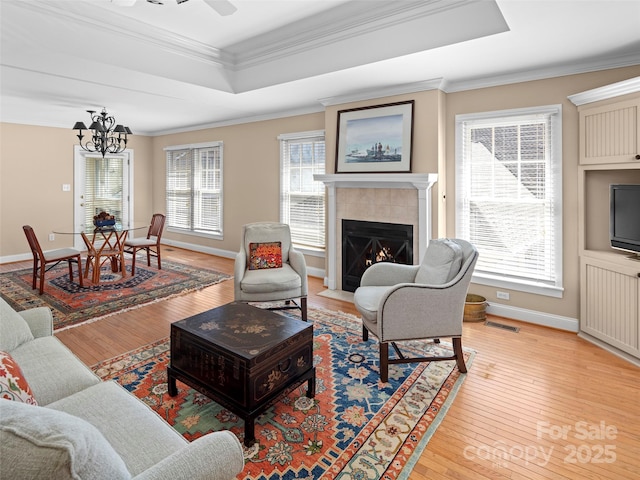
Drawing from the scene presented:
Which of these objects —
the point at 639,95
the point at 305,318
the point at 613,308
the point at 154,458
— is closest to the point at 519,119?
the point at 639,95

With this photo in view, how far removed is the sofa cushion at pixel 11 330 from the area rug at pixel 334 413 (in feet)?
2.36

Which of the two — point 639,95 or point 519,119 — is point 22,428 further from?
point 519,119

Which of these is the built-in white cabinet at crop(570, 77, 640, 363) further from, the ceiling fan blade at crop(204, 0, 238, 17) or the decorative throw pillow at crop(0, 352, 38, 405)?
the decorative throw pillow at crop(0, 352, 38, 405)

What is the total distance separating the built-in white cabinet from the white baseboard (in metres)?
0.13

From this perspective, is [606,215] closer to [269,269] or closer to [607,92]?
[607,92]

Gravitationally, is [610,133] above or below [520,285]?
above

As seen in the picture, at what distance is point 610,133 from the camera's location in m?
3.05

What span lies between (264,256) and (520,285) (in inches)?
107

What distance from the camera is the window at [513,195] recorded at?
3.62 meters

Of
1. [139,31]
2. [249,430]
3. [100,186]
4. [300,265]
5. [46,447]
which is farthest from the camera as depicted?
[100,186]

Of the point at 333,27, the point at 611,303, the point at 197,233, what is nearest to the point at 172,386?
the point at 333,27

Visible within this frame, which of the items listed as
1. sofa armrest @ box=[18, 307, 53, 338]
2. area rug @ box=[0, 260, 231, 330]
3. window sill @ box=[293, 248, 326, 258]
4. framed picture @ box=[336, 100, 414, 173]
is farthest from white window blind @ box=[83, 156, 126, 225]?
sofa armrest @ box=[18, 307, 53, 338]

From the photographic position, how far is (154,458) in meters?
1.27

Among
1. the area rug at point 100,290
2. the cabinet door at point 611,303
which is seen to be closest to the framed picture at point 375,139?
the cabinet door at point 611,303
